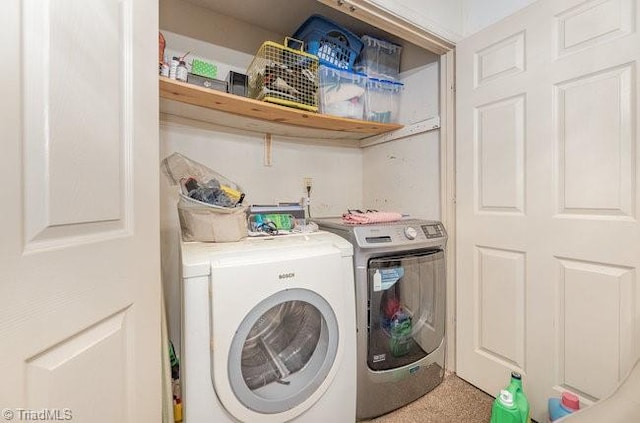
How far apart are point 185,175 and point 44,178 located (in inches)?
40.2

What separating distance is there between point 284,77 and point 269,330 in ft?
4.23

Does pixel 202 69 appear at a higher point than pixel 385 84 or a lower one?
lower

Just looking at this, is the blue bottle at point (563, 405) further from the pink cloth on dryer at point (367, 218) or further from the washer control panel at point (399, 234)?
the pink cloth on dryer at point (367, 218)

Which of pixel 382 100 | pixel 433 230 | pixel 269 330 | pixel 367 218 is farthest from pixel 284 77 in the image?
pixel 269 330

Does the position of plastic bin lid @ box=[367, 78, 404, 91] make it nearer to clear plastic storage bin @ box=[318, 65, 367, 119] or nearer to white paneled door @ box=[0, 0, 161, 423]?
clear plastic storage bin @ box=[318, 65, 367, 119]

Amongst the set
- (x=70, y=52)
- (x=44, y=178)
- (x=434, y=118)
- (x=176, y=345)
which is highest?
(x=434, y=118)

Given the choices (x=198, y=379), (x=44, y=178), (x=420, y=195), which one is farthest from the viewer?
(x=420, y=195)

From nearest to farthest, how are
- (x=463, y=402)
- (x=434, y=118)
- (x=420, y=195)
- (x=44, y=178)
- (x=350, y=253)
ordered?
1. (x=44, y=178)
2. (x=350, y=253)
3. (x=463, y=402)
4. (x=434, y=118)
5. (x=420, y=195)

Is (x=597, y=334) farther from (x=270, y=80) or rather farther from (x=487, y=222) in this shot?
(x=270, y=80)

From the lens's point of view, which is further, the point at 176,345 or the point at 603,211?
the point at 176,345

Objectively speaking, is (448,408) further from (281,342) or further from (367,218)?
(367,218)

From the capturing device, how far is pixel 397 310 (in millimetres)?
1471

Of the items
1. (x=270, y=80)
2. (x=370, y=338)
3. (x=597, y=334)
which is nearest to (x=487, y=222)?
(x=597, y=334)

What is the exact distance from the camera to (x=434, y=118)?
5.68ft
